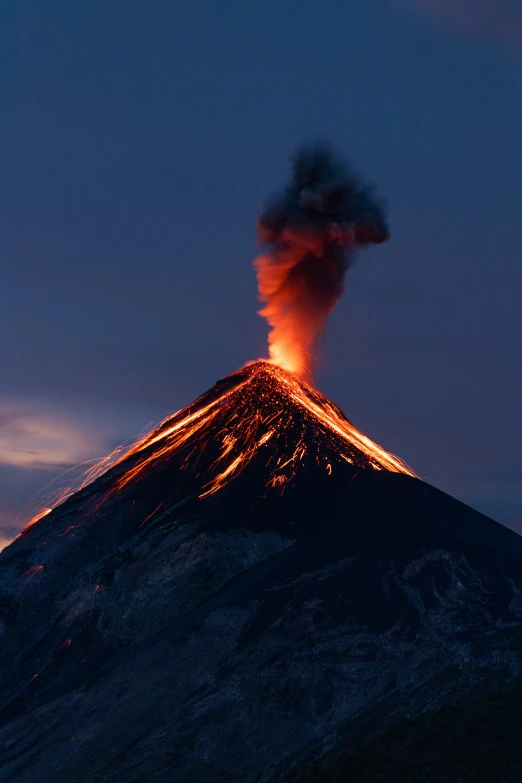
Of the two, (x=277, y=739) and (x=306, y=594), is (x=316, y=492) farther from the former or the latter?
(x=277, y=739)

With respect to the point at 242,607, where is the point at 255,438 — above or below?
above

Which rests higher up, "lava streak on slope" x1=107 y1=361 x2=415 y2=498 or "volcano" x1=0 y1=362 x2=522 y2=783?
"lava streak on slope" x1=107 y1=361 x2=415 y2=498

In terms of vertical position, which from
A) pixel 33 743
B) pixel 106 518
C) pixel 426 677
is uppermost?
pixel 106 518

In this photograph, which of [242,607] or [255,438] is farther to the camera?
[255,438]

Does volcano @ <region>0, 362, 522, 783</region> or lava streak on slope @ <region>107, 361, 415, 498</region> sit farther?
lava streak on slope @ <region>107, 361, 415, 498</region>

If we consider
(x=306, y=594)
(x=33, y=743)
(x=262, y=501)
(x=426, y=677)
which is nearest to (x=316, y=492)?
(x=262, y=501)
